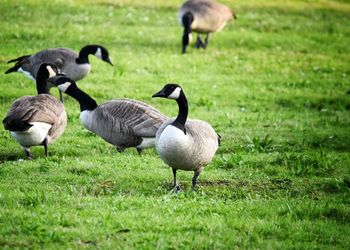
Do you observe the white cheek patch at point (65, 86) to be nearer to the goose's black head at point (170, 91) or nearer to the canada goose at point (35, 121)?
the canada goose at point (35, 121)

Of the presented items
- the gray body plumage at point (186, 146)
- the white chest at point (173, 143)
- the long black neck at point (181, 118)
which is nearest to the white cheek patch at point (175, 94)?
the long black neck at point (181, 118)

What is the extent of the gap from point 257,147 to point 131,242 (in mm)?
5849

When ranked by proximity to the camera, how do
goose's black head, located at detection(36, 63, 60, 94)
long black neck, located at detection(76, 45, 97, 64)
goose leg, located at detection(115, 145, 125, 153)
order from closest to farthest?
1. goose leg, located at detection(115, 145, 125, 153)
2. goose's black head, located at detection(36, 63, 60, 94)
3. long black neck, located at detection(76, 45, 97, 64)

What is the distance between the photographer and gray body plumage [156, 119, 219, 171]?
949 cm

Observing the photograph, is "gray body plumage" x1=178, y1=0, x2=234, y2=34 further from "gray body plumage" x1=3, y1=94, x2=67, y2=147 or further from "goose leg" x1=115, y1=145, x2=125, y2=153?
"gray body plumage" x1=3, y1=94, x2=67, y2=147

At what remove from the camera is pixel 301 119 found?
16094 millimetres

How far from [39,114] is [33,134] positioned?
0.36 meters

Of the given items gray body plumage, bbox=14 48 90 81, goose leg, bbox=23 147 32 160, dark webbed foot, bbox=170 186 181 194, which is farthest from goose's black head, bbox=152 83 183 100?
gray body plumage, bbox=14 48 90 81

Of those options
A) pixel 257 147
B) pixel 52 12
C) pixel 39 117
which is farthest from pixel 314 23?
pixel 39 117

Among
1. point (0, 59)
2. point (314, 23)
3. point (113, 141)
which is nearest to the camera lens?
point (113, 141)

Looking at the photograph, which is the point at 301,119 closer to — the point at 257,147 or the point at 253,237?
the point at 257,147

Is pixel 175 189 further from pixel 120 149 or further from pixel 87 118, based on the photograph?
pixel 87 118

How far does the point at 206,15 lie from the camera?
2225 centimetres

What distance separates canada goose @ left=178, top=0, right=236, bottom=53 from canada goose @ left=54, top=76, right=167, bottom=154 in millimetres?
9328
